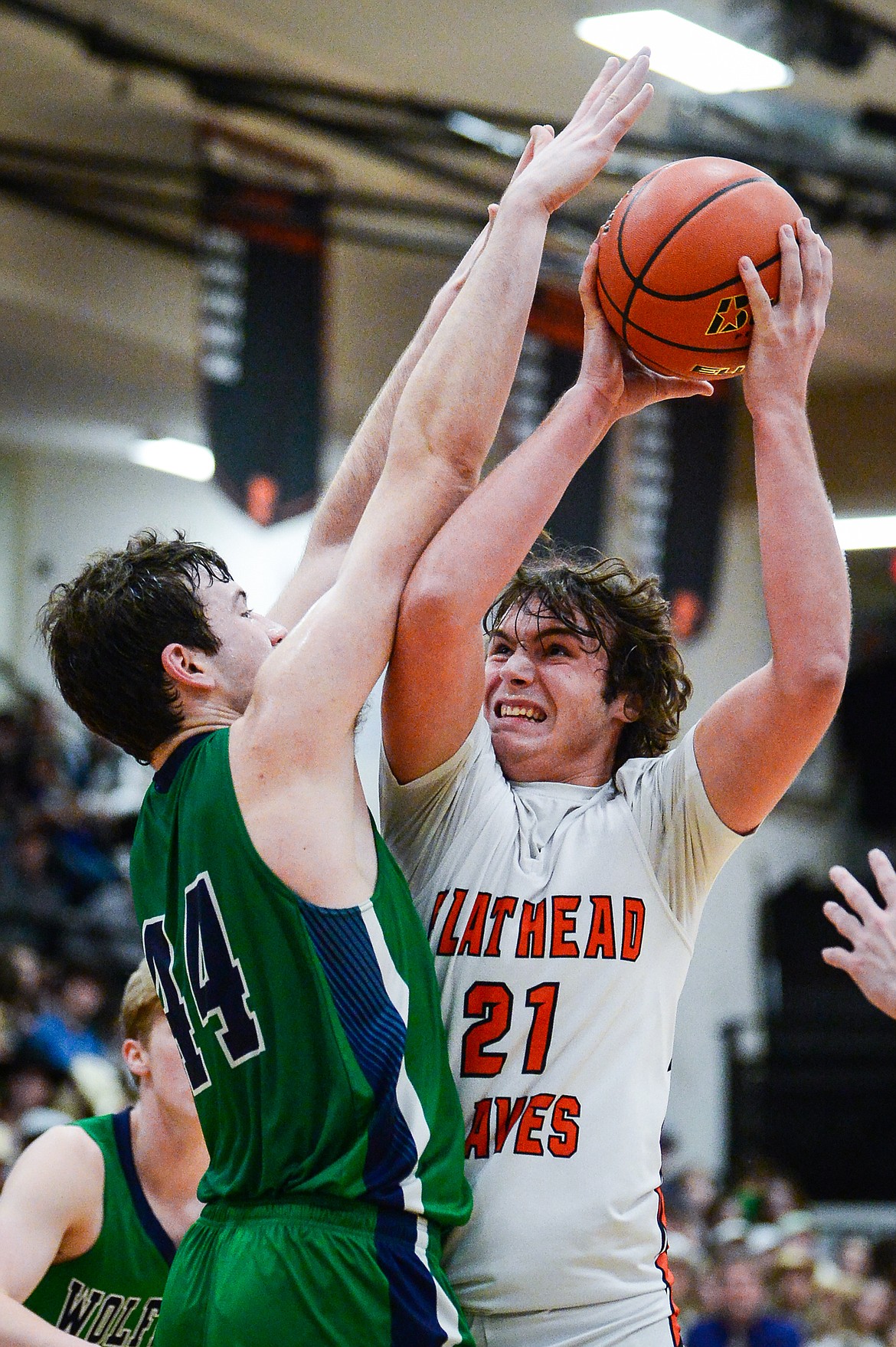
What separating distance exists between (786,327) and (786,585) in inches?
16.9

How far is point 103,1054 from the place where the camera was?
34.3 ft

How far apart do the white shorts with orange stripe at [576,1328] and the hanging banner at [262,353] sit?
7235 mm

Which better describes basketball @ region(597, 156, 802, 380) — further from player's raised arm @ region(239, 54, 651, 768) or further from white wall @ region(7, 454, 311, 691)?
white wall @ region(7, 454, 311, 691)

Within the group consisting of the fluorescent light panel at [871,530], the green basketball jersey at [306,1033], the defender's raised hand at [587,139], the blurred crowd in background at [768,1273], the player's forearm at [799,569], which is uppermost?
the fluorescent light panel at [871,530]

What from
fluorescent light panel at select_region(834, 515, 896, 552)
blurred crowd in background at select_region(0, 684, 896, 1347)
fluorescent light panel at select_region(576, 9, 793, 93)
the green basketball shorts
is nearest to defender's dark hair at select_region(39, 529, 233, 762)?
the green basketball shorts

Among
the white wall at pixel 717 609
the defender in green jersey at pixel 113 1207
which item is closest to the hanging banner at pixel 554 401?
the white wall at pixel 717 609

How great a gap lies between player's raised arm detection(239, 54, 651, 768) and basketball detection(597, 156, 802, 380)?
134 millimetres

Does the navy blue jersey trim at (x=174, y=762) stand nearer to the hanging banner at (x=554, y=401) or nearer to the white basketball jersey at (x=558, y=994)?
the white basketball jersey at (x=558, y=994)

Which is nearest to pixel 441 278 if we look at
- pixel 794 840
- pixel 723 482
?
pixel 723 482

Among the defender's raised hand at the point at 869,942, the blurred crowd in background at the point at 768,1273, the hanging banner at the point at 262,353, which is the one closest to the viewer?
the defender's raised hand at the point at 869,942

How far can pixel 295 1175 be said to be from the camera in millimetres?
2428

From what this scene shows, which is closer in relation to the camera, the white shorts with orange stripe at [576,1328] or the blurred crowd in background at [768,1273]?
the white shorts with orange stripe at [576,1328]

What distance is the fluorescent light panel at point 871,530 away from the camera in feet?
55.0

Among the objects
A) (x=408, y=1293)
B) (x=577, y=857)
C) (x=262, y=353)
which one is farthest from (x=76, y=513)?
(x=408, y=1293)
